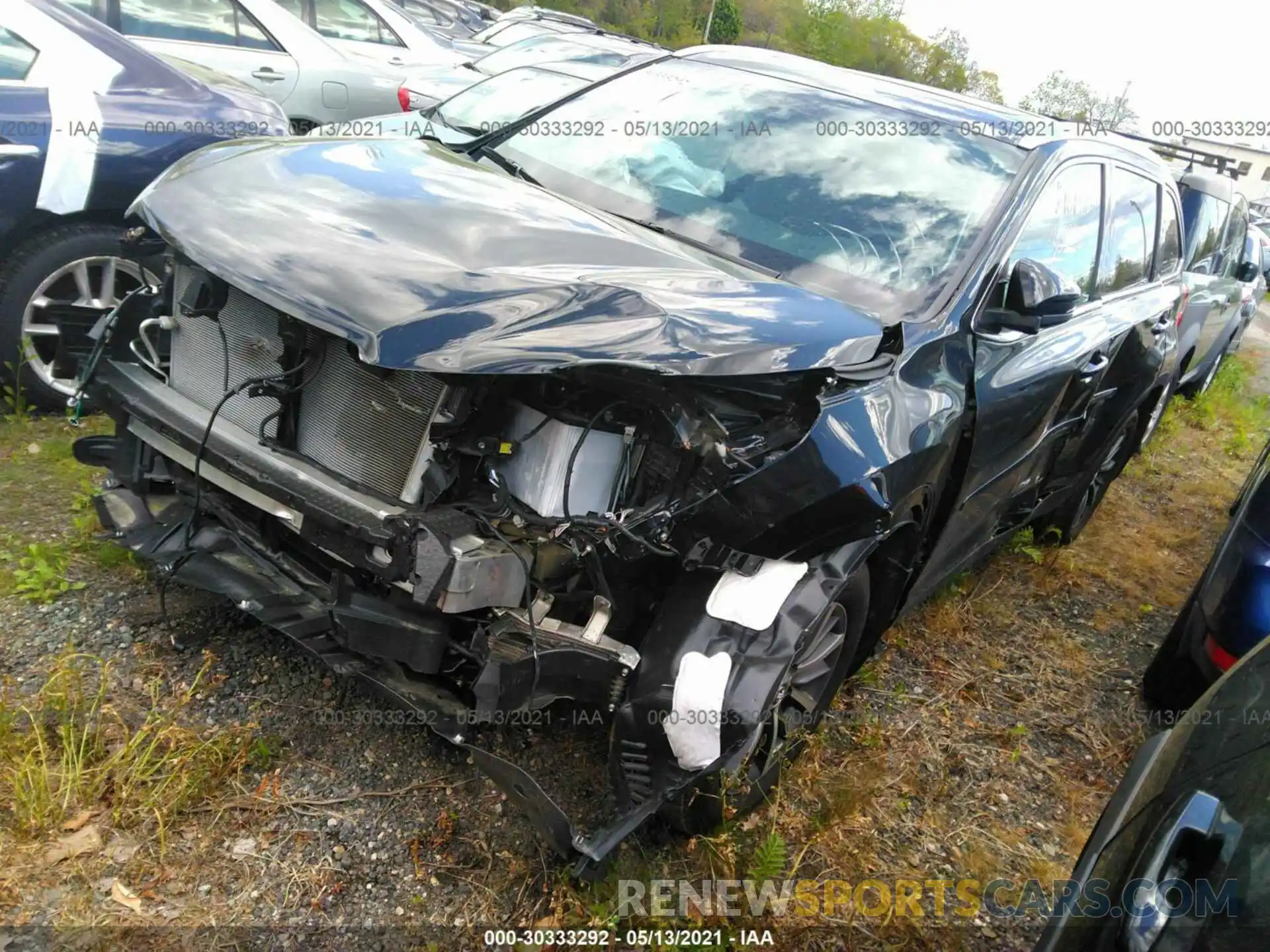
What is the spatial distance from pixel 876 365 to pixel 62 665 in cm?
232

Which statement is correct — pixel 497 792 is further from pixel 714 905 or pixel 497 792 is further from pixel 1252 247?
pixel 1252 247

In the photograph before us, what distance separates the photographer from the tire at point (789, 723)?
217cm

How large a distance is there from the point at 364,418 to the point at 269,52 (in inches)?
189

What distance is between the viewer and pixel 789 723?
103 inches

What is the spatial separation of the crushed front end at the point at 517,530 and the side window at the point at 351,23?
16.5 ft

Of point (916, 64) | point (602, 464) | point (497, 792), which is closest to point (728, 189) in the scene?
point (602, 464)

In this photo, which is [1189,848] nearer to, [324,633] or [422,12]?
[324,633]

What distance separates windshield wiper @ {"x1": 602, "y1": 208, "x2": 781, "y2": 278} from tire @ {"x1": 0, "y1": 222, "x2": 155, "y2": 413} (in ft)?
6.65

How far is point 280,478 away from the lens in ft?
7.07

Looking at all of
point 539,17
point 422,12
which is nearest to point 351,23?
point 539,17

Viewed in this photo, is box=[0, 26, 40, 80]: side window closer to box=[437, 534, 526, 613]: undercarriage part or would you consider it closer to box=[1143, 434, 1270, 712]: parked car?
box=[437, 534, 526, 613]: undercarriage part

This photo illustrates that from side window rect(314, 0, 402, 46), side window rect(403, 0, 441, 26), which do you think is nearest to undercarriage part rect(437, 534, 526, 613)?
side window rect(314, 0, 402, 46)

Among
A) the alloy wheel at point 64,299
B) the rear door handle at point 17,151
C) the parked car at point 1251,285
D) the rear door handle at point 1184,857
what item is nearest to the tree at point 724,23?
the parked car at point 1251,285

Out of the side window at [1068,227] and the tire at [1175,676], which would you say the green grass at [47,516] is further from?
the tire at [1175,676]
